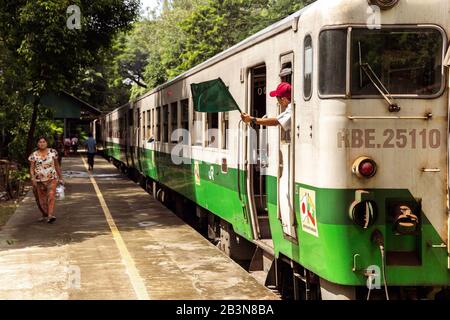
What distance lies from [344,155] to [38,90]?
15.0 meters

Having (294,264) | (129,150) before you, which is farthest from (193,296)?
(129,150)

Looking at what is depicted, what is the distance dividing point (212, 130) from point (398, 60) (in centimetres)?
A: 522

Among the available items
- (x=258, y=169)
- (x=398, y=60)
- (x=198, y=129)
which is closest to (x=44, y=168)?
(x=198, y=129)

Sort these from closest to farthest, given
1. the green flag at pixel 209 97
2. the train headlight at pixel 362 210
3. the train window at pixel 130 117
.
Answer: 1. the train headlight at pixel 362 210
2. the green flag at pixel 209 97
3. the train window at pixel 130 117

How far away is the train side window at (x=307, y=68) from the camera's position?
20.0 feet

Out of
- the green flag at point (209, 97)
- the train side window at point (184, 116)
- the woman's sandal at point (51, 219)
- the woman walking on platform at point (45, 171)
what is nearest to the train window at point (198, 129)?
the train side window at point (184, 116)

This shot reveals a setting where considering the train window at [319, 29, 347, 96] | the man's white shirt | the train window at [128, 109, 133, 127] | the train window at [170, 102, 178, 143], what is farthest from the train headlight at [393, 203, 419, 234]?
the train window at [128, 109, 133, 127]

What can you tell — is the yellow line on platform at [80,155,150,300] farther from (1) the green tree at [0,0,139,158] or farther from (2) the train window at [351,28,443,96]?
(1) the green tree at [0,0,139,158]

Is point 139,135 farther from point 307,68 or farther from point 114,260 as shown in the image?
point 307,68

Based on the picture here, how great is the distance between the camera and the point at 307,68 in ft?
20.3

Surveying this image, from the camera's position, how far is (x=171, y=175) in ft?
49.2

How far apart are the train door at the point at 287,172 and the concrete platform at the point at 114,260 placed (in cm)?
111

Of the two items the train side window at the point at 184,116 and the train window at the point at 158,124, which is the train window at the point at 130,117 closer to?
the train window at the point at 158,124
